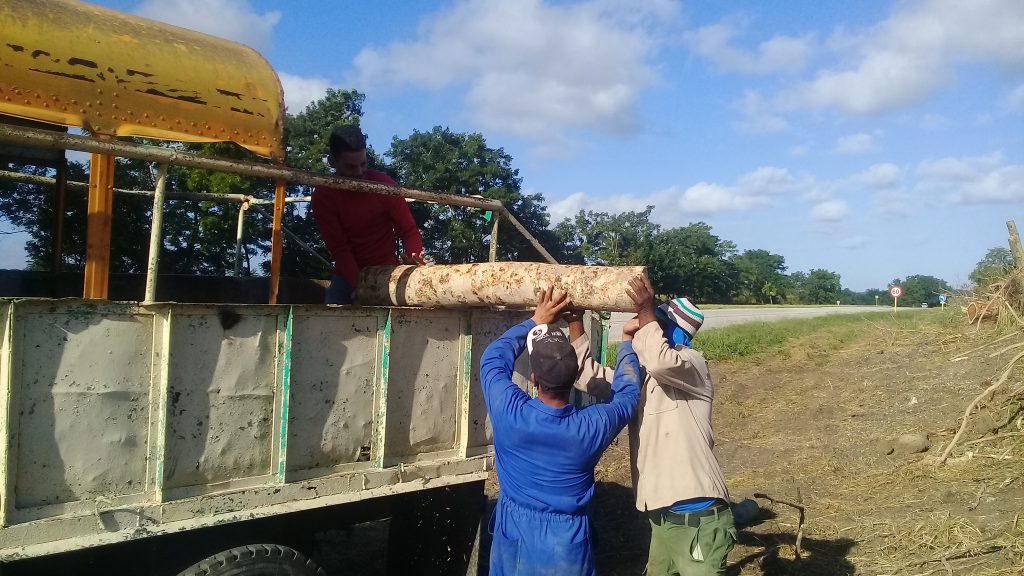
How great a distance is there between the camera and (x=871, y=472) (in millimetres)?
7164

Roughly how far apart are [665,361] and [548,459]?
0.70m

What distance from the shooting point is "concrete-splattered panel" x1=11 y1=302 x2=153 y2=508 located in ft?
7.60

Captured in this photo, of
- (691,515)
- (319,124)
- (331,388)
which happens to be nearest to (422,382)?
(331,388)

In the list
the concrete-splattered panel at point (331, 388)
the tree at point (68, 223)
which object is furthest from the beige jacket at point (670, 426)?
the tree at point (68, 223)

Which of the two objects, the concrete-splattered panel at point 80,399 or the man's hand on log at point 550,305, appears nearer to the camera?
the concrete-splattered panel at point 80,399

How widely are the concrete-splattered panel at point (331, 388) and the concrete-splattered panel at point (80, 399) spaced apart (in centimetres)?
59

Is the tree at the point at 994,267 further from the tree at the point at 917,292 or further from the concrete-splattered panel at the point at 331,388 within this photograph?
the tree at the point at 917,292

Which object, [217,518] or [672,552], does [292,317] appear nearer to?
[217,518]

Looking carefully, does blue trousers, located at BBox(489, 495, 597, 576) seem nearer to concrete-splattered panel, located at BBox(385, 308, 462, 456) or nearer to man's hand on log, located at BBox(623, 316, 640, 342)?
concrete-splattered panel, located at BBox(385, 308, 462, 456)

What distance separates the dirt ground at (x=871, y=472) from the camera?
501 centimetres

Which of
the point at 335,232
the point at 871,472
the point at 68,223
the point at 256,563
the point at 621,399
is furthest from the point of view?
the point at 871,472

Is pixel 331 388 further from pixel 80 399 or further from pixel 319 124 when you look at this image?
pixel 319 124

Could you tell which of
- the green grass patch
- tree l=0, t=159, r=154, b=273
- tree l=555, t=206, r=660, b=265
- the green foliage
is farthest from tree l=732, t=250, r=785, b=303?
tree l=0, t=159, r=154, b=273

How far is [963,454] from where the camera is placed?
688 centimetres
